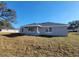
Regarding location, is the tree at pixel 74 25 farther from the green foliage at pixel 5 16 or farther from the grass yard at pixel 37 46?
the green foliage at pixel 5 16

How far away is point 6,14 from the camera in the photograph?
28.1 feet

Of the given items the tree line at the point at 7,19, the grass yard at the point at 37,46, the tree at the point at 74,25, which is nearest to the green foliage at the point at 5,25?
the tree line at the point at 7,19

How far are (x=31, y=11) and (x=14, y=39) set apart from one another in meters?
1.25

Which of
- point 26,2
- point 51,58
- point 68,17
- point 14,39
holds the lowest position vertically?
point 51,58

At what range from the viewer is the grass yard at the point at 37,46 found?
304 inches

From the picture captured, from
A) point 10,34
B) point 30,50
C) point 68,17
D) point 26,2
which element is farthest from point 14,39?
point 68,17

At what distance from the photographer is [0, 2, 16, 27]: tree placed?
8.04 m

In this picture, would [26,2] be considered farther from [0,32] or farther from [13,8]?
[0,32]

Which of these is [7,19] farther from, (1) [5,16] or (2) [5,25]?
(2) [5,25]

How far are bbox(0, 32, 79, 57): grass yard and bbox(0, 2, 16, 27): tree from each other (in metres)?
0.60

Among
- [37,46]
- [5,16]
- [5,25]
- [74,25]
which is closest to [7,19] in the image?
[5,16]

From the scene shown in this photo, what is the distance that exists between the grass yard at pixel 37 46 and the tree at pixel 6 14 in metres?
0.60

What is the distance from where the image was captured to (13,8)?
792 centimetres

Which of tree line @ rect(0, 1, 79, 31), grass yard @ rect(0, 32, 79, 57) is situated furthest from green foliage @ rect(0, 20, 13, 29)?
grass yard @ rect(0, 32, 79, 57)
